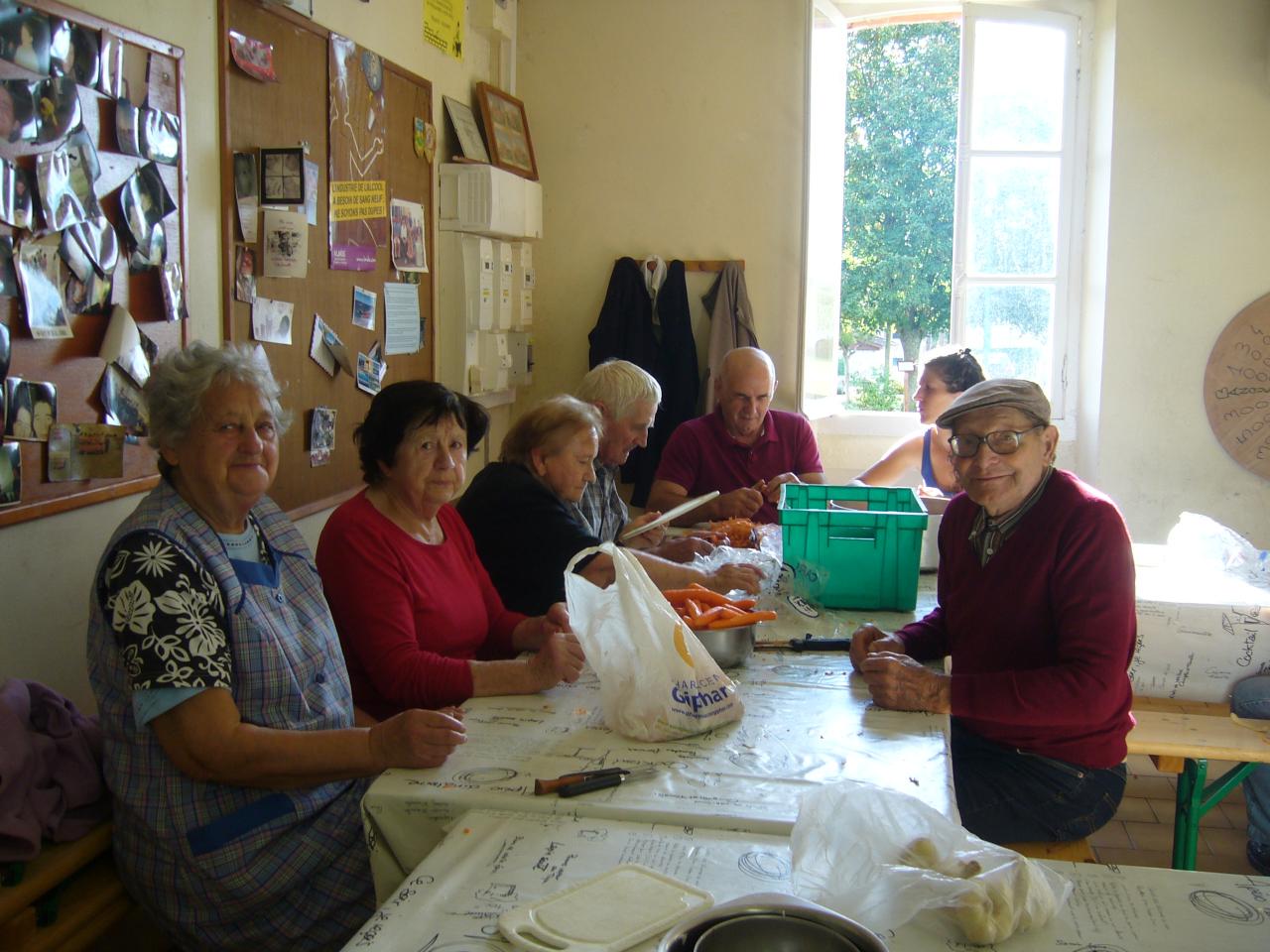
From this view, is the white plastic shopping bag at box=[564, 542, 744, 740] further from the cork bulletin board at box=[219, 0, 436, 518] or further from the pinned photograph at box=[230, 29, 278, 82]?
the pinned photograph at box=[230, 29, 278, 82]

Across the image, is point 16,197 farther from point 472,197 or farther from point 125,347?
point 472,197

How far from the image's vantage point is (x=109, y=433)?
208cm

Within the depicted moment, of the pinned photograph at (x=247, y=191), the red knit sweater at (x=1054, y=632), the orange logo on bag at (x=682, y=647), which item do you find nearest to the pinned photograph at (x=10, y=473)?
the pinned photograph at (x=247, y=191)

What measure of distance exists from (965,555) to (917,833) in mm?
976

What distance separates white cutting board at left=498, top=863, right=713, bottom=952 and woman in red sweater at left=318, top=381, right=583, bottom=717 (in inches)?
25.9

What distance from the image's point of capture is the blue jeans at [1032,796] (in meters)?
1.84

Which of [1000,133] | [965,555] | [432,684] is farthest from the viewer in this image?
[1000,133]

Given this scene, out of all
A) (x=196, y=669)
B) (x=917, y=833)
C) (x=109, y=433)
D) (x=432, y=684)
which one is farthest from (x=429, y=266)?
(x=917, y=833)

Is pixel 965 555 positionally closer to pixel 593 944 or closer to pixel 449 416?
pixel 449 416

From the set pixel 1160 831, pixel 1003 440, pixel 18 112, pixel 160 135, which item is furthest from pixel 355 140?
pixel 1160 831

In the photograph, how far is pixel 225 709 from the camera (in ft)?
4.83

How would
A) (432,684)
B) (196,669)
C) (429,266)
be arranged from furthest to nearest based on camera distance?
(429,266), (432,684), (196,669)

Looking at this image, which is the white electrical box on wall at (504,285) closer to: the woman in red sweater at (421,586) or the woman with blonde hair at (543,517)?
the woman with blonde hair at (543,517)

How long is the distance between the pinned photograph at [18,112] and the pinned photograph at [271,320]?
0.85 meters
